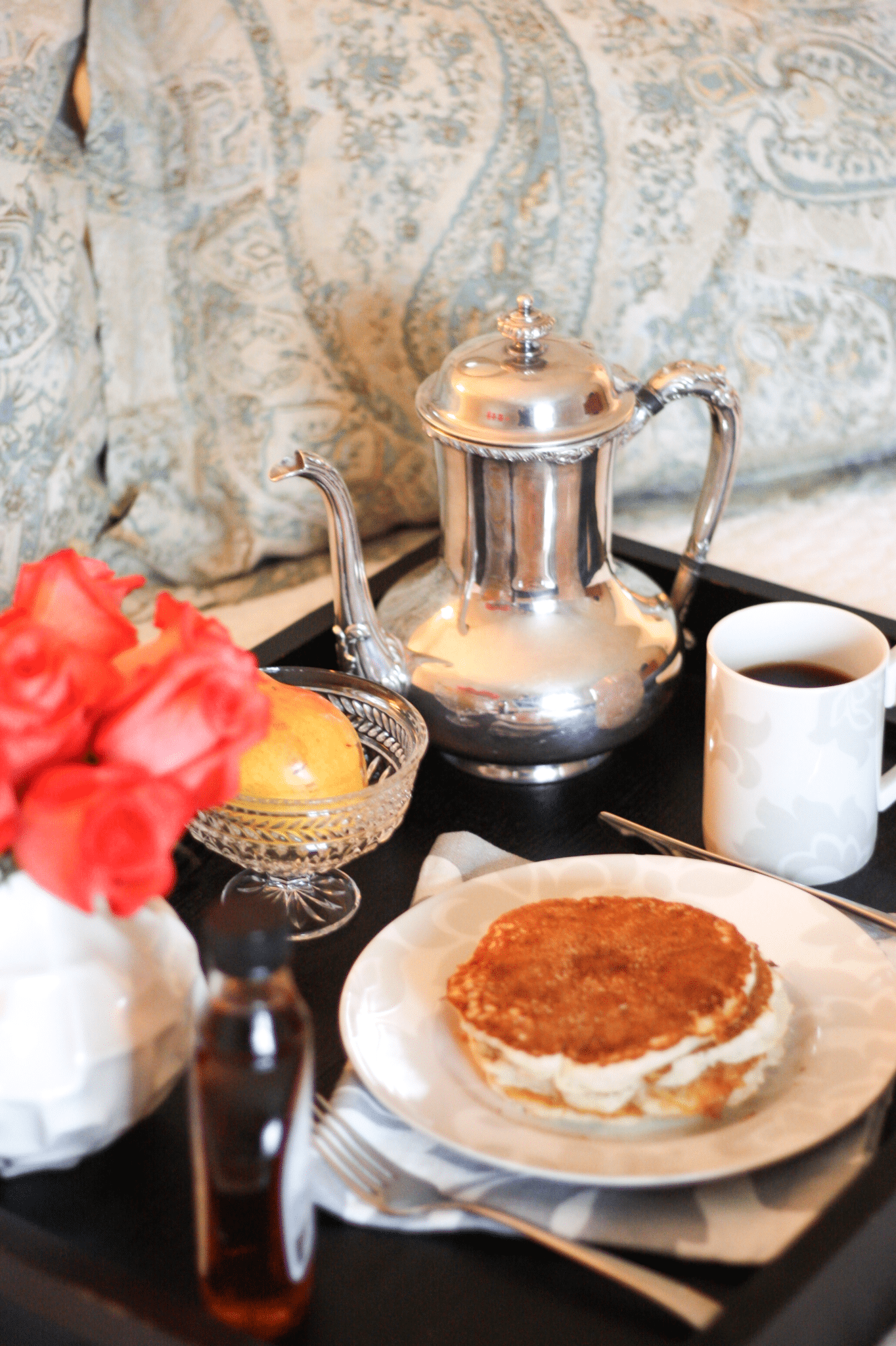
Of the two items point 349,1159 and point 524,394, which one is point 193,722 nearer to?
point 349,1159

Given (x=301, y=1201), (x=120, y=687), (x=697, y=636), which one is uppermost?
(x=120, y=687)

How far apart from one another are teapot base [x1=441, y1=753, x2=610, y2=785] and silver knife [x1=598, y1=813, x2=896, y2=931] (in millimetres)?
43

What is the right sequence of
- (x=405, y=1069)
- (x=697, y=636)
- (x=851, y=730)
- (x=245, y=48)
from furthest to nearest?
(x=245, y=48), (x=697, y=636), (x=851, y=730), (x=405, y=1069)

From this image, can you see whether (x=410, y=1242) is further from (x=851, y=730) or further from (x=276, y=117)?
(x=276, y=117)

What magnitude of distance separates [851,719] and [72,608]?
1.12 ft

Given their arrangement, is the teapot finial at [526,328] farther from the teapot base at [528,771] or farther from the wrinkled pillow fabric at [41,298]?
the wrinkled pillow fabric at [41,298]

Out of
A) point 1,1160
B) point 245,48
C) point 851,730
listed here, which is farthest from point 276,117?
point 1,1160

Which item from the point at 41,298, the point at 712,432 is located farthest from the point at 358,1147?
the point at 41,298

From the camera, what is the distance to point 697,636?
0.82 meters

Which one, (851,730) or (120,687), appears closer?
(120,687)

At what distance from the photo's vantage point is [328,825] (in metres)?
0.54

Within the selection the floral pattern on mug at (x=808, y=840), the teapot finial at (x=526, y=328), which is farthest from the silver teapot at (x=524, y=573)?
the floral pattern on mug at (x=808, y=840)

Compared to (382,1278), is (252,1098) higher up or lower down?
higher up

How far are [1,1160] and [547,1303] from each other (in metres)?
0.19
